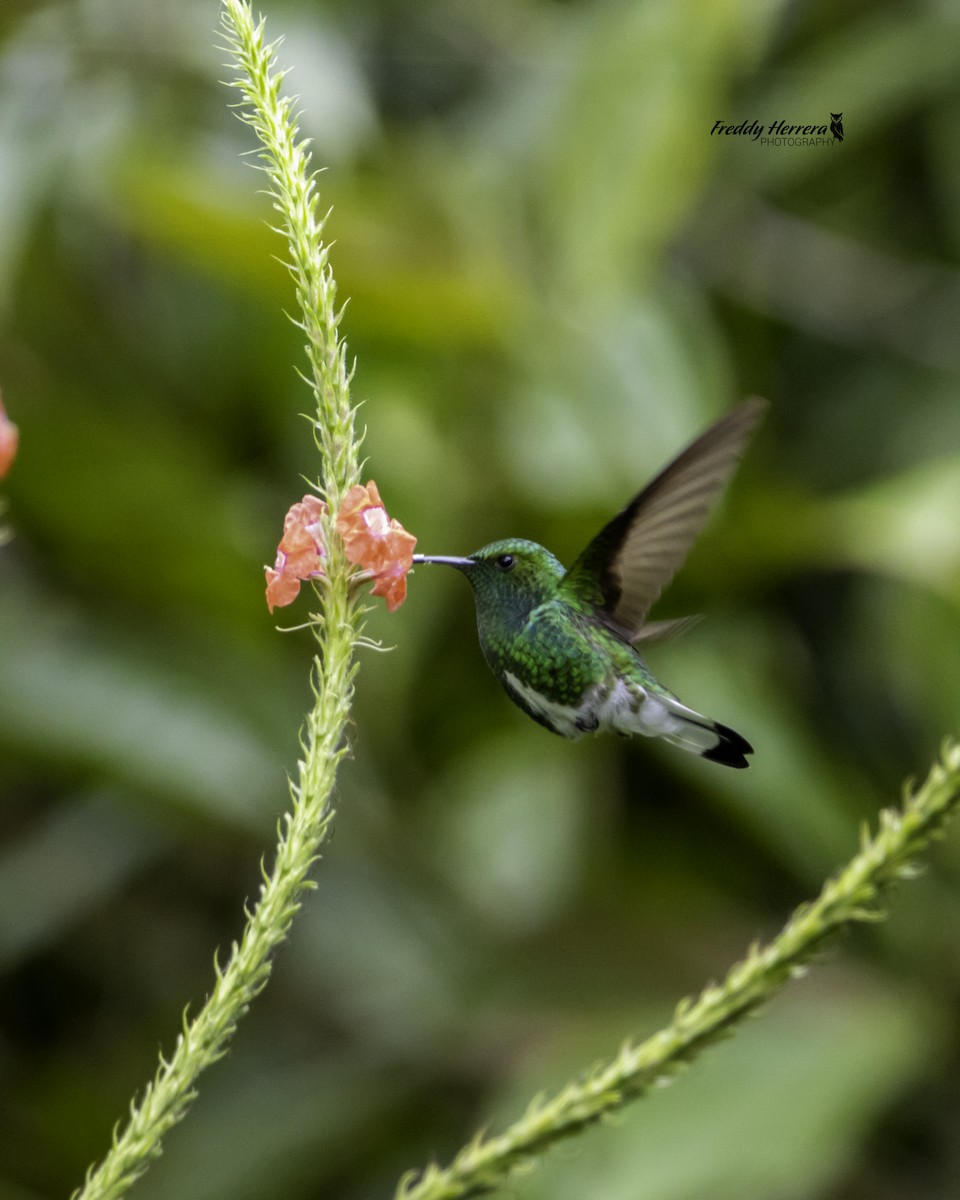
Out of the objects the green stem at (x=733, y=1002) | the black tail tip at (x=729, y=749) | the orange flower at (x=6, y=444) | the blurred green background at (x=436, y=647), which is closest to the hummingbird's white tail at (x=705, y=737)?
the black tail tip at (x=729, y=749)

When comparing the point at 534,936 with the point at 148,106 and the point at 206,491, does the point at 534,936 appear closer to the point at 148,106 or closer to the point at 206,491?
the point at 206,491

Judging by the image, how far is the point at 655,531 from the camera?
1.44 metres

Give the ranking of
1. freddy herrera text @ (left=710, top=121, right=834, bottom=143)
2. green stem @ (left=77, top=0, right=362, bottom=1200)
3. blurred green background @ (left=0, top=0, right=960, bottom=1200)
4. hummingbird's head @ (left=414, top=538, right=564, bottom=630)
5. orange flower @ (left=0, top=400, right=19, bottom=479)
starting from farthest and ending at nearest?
freddy herrera text @ (left=710, top=121, right=834, bottom=143) → blurred green background @ (left=0, top=0, right=960, bottom=1200) → hummingbird's head @ (left=414, top=538, right=564, bottom=630) → orange flower @ (left=0, top=400, right=19, bottom=479) → green stem @ (left=77, top=0, right=362, bottom=1200)

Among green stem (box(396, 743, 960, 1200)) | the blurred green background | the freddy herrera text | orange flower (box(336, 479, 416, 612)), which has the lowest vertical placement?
the blurred green background

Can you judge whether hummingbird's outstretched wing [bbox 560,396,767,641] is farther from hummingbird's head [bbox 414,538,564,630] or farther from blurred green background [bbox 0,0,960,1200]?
blurred green background [bbox 0,0,960,1200]

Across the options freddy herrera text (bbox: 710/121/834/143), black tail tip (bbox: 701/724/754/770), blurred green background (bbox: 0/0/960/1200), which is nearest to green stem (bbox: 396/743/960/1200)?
black tail tip (bbox: 701/724/754/770)

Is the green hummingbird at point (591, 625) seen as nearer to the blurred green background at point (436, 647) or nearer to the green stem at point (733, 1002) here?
the green stem at point (733, 1002)

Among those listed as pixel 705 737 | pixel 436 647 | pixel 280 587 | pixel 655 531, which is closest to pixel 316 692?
pixel 280 587

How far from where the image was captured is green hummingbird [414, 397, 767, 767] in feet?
4.14

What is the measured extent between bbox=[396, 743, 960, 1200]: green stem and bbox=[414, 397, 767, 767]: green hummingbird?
0.15 meters

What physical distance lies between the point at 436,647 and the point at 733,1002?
2.46 meters

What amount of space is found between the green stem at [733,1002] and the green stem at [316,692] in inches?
8.7

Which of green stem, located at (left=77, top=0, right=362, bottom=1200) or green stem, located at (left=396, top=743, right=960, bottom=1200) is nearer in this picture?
green stem, located at (left=77, top=0, right=362, bottom=1200)

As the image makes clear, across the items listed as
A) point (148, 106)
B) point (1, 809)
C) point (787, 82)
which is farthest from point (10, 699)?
point (787, 82)
